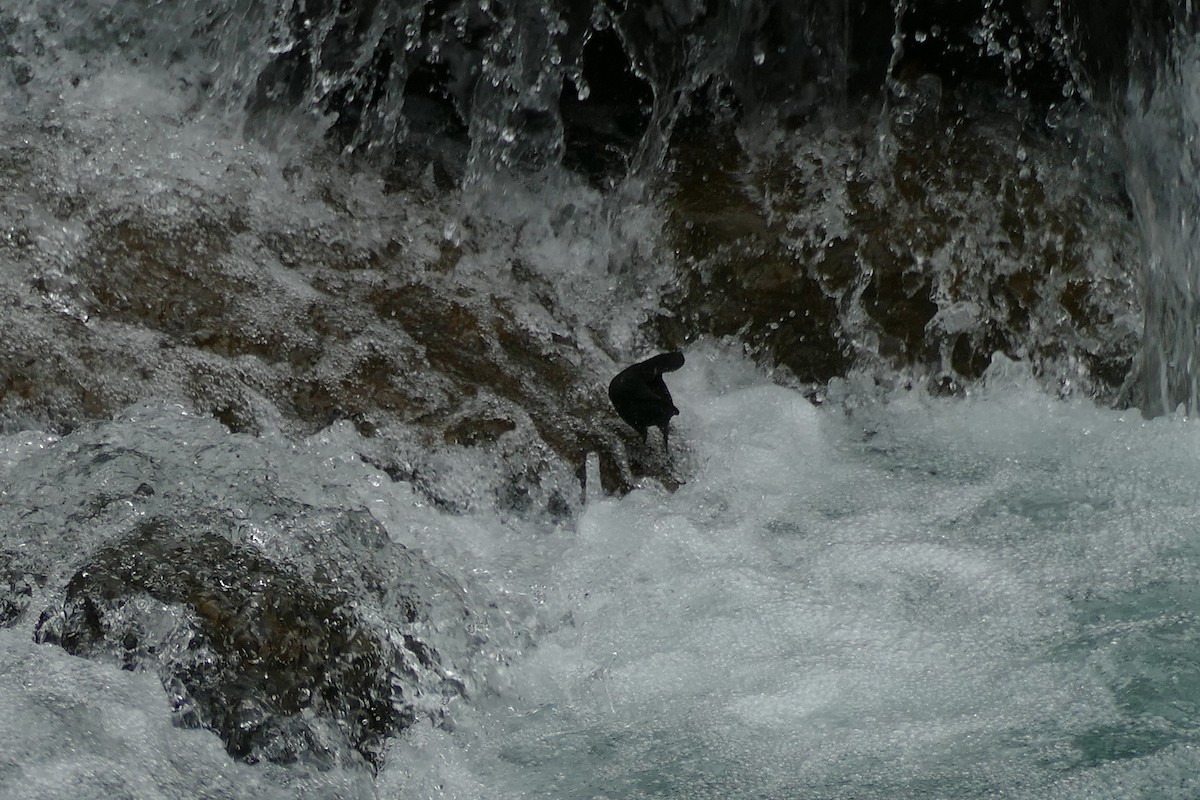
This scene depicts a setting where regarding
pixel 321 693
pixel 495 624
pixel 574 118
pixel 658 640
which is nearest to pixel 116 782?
pixel 321 693

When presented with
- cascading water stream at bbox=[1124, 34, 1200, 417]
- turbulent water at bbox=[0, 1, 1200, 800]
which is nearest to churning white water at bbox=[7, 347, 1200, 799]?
turbulent water at bbox=[0, 1, 1200, 800]

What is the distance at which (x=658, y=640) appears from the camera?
2.77 meters

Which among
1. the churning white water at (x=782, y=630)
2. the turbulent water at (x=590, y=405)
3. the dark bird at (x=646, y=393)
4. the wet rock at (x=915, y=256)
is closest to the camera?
the churning white water at (x=782, y=630)

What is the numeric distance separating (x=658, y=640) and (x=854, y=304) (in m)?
A: 1.61

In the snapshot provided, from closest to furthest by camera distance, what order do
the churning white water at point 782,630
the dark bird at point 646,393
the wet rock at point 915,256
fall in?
the churning white water at point 782,630 → the dark bird at point 646,393 → the wet rock at point 915,256

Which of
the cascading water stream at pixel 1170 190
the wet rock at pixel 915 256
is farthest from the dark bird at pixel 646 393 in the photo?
the cascading water stream at pixel 1170 190

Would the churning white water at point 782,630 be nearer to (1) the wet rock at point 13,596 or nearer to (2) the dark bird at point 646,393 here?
(1) the wet rock at point 13,596

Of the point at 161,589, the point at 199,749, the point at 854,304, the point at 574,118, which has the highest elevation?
the point at 574,118

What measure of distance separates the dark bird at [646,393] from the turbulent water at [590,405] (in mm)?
114

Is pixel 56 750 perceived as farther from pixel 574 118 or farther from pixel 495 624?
pixel 574 118

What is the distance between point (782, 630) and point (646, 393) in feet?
2.64

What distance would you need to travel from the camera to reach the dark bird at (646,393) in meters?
3.41

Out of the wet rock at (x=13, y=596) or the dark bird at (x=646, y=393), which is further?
the dark bird at (x=646, y=393)

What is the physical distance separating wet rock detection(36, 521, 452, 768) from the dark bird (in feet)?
3.34
